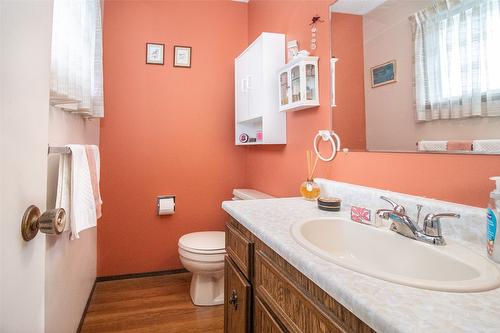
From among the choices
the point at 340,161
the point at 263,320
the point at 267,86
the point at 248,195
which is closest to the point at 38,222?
the point at 263,320

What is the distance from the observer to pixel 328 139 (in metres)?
1.50

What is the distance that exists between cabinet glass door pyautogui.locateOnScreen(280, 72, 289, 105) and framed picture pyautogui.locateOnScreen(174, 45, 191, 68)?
1.10 metres

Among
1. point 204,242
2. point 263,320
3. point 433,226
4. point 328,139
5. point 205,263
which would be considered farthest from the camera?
point 204,242

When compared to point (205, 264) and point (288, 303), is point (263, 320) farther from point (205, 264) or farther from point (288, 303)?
point (205, 264)

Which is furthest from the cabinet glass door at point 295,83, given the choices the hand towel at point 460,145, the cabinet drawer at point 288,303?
the cabinet drawer at point 288,303

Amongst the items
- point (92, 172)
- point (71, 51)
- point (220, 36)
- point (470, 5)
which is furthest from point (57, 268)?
point (220, 36)

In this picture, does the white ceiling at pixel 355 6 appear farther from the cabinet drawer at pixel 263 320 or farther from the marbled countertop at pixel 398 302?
the cabinet drawer at pixel 263 320

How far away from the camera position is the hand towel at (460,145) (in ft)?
2.88

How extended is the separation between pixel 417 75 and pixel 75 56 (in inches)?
53.7

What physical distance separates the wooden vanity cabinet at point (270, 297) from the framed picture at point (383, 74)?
32.9 inches

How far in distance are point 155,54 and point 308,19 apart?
1.37m

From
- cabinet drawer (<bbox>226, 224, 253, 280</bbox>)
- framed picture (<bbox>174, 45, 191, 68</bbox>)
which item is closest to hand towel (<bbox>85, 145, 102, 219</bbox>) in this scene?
cabinet drawer (<bbox>226, 224, 253, 280</bbox>)

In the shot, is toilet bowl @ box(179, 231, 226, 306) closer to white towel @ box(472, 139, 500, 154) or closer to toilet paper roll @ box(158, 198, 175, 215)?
toilet paper roll @ box(158, 198, 175, 215)

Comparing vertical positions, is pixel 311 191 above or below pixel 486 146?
below
